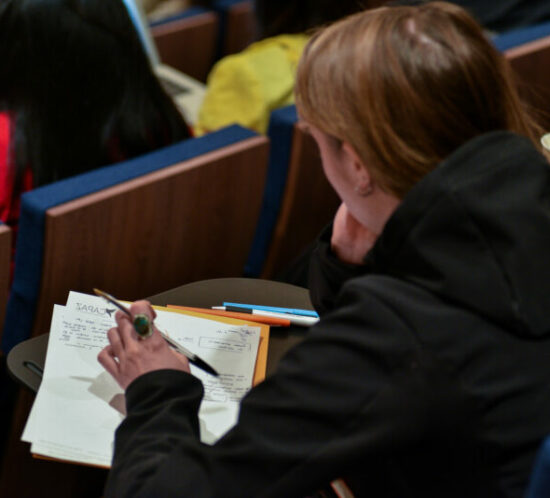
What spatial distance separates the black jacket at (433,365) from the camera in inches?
34.2

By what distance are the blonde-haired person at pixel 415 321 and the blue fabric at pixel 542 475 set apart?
88mm

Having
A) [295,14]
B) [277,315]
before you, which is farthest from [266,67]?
[277,315]

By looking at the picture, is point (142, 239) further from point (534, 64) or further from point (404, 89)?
point (534, 64)

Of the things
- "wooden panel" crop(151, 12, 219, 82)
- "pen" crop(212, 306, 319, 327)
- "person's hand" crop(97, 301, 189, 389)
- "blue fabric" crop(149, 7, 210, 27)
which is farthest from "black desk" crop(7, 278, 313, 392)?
"blue fabric" crop(149, 7, 210, 27)

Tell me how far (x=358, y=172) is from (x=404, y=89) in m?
0.11

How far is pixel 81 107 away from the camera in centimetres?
167

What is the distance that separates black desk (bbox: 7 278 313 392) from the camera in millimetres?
1199

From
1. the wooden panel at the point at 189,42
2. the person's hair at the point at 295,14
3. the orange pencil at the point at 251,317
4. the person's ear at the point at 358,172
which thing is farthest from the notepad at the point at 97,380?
the wooden panel at the point at 189,42

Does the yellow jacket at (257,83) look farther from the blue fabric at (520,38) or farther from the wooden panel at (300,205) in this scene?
the blue fabric at (520,38)

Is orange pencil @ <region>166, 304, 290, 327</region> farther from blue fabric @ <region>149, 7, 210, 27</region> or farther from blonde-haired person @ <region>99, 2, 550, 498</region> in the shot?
blue fabric @ <region>149, 7, 210, 27</region>

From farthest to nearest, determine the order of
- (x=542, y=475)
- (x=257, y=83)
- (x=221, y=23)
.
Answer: (x=221, y=23), (x=257, y=83), (x=542, y=475)

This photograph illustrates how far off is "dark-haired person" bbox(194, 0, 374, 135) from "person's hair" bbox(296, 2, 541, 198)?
1.11 meters

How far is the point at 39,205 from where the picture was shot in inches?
56.2

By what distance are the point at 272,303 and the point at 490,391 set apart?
22.1 inches
